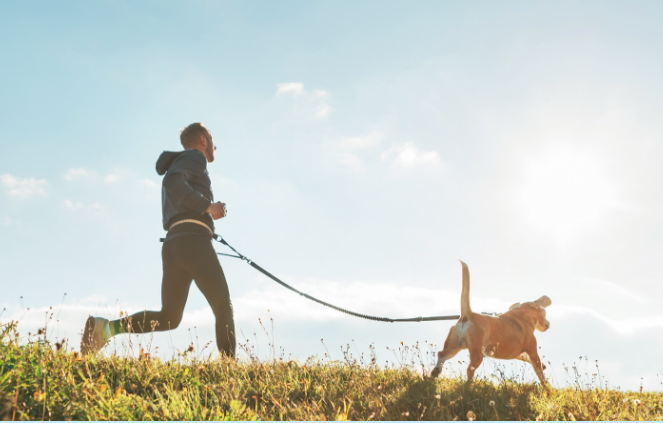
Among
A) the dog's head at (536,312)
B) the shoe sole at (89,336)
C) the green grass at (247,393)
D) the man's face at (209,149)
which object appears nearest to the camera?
the green grass at (247,393)

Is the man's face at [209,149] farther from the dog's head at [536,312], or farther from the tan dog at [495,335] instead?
the dog's head at [536,312]

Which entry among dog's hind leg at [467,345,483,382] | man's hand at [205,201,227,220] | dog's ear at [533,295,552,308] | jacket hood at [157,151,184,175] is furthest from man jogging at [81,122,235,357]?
dog's ear at [533,295,552,308]

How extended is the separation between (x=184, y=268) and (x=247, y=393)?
4.87 feet

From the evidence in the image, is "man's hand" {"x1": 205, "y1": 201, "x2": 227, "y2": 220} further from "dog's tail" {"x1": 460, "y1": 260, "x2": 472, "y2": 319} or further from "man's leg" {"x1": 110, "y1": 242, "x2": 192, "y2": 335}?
"dog's tail" {"x1": 460, "y1": 260, "x2": 472, "y2": 319}

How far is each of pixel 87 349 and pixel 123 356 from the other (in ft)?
1.99

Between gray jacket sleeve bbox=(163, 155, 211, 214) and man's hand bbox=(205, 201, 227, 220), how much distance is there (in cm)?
6

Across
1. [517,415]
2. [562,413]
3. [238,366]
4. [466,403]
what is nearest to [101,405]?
[238,366]

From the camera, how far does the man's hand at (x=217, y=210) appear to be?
4.62m

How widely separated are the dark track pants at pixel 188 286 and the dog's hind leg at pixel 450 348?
223 cm

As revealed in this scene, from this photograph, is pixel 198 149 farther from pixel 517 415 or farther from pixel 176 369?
pixel 517 415

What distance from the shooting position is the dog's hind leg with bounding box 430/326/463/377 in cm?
479

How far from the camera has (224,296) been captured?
452cm

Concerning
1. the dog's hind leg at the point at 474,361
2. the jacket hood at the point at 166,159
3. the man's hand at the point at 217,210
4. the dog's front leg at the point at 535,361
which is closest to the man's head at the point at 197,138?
the jacket hood at the point at 166,159

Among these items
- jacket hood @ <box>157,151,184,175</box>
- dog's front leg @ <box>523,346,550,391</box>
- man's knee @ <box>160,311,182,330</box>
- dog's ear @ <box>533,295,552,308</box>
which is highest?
jacket hood @ <box>157,151,184,175</box>
